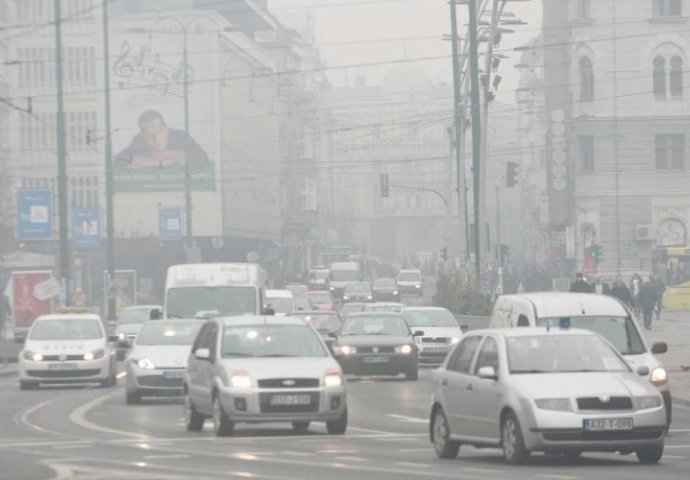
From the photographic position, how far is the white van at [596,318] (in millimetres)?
23953

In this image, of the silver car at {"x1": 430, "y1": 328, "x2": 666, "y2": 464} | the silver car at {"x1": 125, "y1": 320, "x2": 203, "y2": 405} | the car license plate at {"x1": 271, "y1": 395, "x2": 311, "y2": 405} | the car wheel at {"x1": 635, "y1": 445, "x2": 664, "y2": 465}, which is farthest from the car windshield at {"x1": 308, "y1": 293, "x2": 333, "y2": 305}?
the car wheel at {"x1": 635, "y1": 445, "x2": 664, "y2": 465}

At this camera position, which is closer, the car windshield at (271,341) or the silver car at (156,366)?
the car windshield at (271,341)

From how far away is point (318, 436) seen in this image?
23703 millimetres

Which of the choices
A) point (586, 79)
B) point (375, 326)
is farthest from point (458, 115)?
point (375, 326)

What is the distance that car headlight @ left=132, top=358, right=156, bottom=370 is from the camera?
31656mm

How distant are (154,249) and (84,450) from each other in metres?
84.5

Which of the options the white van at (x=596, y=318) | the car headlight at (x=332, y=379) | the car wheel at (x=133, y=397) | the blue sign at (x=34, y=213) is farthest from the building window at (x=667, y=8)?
the car headlight at (x=332, y=379)

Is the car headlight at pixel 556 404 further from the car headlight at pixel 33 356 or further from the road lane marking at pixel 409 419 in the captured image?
the car headlight at pixel 33 356

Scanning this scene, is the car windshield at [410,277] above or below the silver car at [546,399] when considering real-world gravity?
below

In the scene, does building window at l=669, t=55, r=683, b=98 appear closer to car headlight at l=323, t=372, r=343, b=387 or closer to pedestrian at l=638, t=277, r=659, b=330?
pedestrian at l=638, t=277, r=659, b=330

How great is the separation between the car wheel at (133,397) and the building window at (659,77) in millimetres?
65986

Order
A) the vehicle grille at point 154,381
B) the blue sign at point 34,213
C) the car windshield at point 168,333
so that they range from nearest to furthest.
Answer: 1. the vehicle grille at point 154,381
2. the car windshield at point 168,333
3. the blue sign at point 34,213

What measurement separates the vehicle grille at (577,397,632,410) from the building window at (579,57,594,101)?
77779 millimetres

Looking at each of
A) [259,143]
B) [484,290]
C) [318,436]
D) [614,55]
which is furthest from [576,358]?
[259,143]
